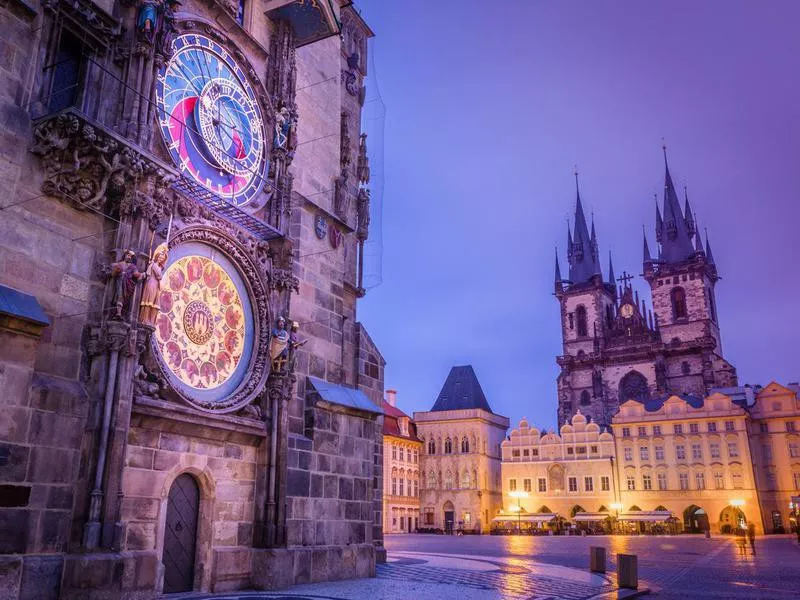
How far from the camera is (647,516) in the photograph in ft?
199

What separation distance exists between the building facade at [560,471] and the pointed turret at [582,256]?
33.2m

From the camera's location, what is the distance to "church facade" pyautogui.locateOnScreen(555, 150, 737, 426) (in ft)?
285

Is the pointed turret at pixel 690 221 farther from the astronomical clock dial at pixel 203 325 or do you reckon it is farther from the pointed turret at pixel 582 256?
the astronomical clock dial at pixel 203 325

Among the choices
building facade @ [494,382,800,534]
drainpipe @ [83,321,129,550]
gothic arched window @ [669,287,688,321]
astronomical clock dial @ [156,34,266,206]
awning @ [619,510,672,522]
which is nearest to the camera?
drainpipe @ [83,321,129,550]

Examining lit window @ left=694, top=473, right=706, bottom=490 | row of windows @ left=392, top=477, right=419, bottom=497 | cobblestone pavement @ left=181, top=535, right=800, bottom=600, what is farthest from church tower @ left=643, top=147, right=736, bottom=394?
cobblestone pavement @ left=181, top=535, right=800, bottom=600

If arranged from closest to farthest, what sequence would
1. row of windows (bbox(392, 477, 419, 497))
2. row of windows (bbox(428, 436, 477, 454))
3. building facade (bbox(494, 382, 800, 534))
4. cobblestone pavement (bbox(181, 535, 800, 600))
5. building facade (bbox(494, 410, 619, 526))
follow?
cobblestone pavement (bbox(181, 535, 800, 600)) < building facade (bbox(494, 382, 800, 534)) < building facade (bbox(494, 410, 619, 526)) < row of windows (bbox(392, 477, 419, 497)) < row of windows (bbox(428, 436, 477, 454))

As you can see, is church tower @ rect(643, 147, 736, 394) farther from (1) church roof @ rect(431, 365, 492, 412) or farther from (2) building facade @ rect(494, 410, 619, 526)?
(1) church roof @ rect(431, 365, 492, 412)

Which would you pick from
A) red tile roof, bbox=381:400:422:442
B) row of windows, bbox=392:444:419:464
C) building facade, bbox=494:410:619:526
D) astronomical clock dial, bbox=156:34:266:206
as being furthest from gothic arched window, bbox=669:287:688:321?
astronomical clock dial, bbox=156:34:266:206

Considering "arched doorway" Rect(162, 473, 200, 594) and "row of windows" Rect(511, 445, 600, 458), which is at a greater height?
"row of windows" Rect(511, 445, 600, 458)

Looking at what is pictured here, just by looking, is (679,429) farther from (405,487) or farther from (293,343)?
(293,343)

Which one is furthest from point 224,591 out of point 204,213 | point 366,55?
point 366,55

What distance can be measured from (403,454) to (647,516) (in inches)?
1018

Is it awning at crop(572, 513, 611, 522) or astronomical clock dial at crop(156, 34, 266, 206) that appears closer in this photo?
astronomical clock dial at crop(156, 34, 266, 206)

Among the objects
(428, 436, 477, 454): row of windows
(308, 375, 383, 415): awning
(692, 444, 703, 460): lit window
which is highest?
(428, 436, 477, 454): row of windows
